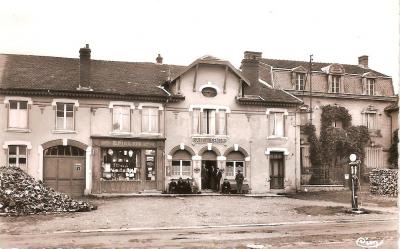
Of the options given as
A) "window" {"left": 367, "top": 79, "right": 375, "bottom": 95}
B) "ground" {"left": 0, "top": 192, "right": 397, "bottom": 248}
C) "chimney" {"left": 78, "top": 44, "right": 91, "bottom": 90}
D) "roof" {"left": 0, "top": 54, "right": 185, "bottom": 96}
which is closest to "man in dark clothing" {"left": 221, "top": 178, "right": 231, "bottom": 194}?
"ground" {"left": 0, "top": 192, "right": 397, "bottom": 248}

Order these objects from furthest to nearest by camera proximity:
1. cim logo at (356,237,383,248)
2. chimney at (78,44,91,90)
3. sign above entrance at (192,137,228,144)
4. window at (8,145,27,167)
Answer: sign above entrance at (192,137,228,144) < chimney at (78,44,91,90) < window at (8,145,27,167) < cim logo at (356,237,383,248)

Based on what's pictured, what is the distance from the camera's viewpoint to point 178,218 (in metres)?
17.8

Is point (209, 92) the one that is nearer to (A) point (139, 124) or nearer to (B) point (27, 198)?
(A) point (139, 124)

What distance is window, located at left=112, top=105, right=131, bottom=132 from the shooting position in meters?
28.3

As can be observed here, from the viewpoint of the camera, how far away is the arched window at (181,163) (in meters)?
29.3

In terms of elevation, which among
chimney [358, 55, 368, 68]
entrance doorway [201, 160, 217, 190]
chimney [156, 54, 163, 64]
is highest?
chimney [358, 55, 368, 68]

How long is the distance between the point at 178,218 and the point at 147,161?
444 inches

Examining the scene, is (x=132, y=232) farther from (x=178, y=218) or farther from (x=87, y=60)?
(x=87, y=60)

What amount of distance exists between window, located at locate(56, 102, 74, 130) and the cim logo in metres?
19.0

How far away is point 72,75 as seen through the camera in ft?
95.6

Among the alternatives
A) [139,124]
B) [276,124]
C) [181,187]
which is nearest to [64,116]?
[139,124]

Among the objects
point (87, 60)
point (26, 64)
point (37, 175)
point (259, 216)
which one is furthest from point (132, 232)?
point (26, 64)

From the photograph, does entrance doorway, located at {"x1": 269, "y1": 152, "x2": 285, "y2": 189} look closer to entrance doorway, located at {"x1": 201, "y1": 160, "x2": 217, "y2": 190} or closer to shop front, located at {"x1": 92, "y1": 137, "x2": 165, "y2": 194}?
entrance doorway, located at {"x1": 201, "y1": 160, "x2": 217, "y2": 190}

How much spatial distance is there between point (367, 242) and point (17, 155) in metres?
20.2
